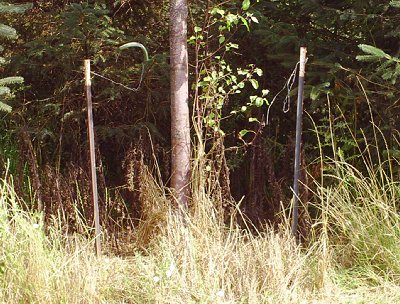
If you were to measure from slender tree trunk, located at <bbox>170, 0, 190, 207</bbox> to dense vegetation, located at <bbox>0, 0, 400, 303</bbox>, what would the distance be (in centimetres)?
→ 11

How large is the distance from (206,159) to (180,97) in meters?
0.50

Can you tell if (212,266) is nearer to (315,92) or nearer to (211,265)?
(211,265)

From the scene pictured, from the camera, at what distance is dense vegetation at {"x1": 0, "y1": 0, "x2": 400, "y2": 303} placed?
12.2 feet

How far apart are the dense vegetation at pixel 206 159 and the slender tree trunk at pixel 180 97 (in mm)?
115

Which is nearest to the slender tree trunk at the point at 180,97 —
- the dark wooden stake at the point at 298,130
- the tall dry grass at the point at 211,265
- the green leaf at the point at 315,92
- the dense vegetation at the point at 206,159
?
the dense vegetation at the point at 206,159

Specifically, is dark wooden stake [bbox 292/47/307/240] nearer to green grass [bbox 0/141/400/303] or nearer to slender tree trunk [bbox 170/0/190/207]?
green grass [bbox 0/141/400/303]

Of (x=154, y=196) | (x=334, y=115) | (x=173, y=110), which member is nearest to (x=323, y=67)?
(x=334, y=115)

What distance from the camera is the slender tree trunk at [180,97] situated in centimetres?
448

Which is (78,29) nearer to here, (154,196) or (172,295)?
(154,196)

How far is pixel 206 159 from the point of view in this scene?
14.6 ft

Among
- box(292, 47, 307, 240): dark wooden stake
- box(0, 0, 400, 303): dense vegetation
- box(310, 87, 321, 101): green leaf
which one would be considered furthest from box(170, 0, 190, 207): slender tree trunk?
box(310, 87, 321, 101): green leaf

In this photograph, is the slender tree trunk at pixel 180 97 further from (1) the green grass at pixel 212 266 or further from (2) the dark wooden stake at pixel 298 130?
(2) the dark wooden stake at pixel 298 130

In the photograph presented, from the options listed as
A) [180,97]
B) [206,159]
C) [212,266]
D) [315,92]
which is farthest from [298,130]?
[212,266]

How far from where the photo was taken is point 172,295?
3.51 meters
